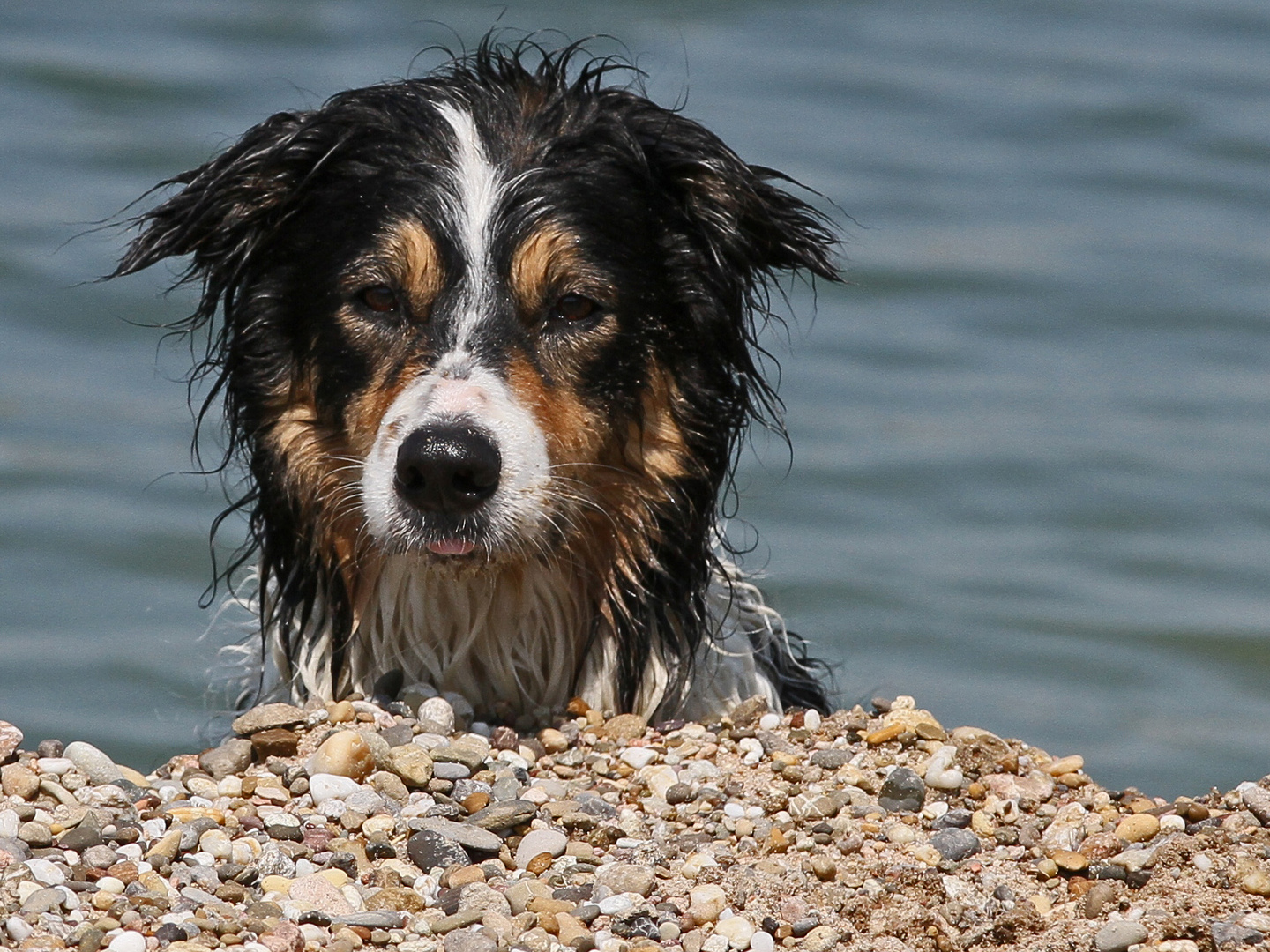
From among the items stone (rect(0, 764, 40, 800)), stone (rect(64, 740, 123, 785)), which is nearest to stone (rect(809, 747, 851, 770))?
stone (rect(64, 740, 123, 785))

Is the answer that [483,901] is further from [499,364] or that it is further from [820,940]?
[499,364]

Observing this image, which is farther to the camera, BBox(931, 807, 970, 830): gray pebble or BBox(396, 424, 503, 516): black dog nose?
BBox(396, 424, 503, 516): black dog nose

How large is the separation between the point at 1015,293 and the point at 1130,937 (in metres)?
6.84

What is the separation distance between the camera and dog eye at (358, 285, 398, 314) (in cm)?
512

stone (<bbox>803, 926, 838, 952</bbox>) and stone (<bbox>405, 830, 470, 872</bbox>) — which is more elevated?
stone (<bbox>405, 830, 470, 872</bbox>)

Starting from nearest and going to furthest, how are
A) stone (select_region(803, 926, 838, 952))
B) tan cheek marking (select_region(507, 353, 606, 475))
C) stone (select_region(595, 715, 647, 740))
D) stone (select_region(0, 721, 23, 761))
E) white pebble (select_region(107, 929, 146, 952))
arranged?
white pebble (select_region(107, 929, 146, 952))
stone (select_region(803, 926, 838, 952))
stone (select_region(0, 721, 23, 761))
tan cheek marking (select_region(507, 353, 606, 475))
stone (select_region(595, 715, 647, 740))

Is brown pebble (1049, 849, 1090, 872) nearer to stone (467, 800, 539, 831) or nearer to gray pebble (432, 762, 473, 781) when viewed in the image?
stone (467, 800, 539, 831)

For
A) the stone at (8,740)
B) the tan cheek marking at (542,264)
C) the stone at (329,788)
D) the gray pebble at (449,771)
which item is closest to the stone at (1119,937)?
the gray pebble at (449,771)

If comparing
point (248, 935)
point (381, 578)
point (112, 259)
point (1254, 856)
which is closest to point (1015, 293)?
point (112, 259)

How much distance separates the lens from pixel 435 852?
422 cm

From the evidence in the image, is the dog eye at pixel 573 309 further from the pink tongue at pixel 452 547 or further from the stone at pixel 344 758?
the stone at pixel 344 758

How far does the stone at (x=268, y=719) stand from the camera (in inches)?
191

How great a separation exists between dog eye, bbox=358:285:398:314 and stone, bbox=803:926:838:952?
6.57 ft

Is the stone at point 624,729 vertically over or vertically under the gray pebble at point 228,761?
over
